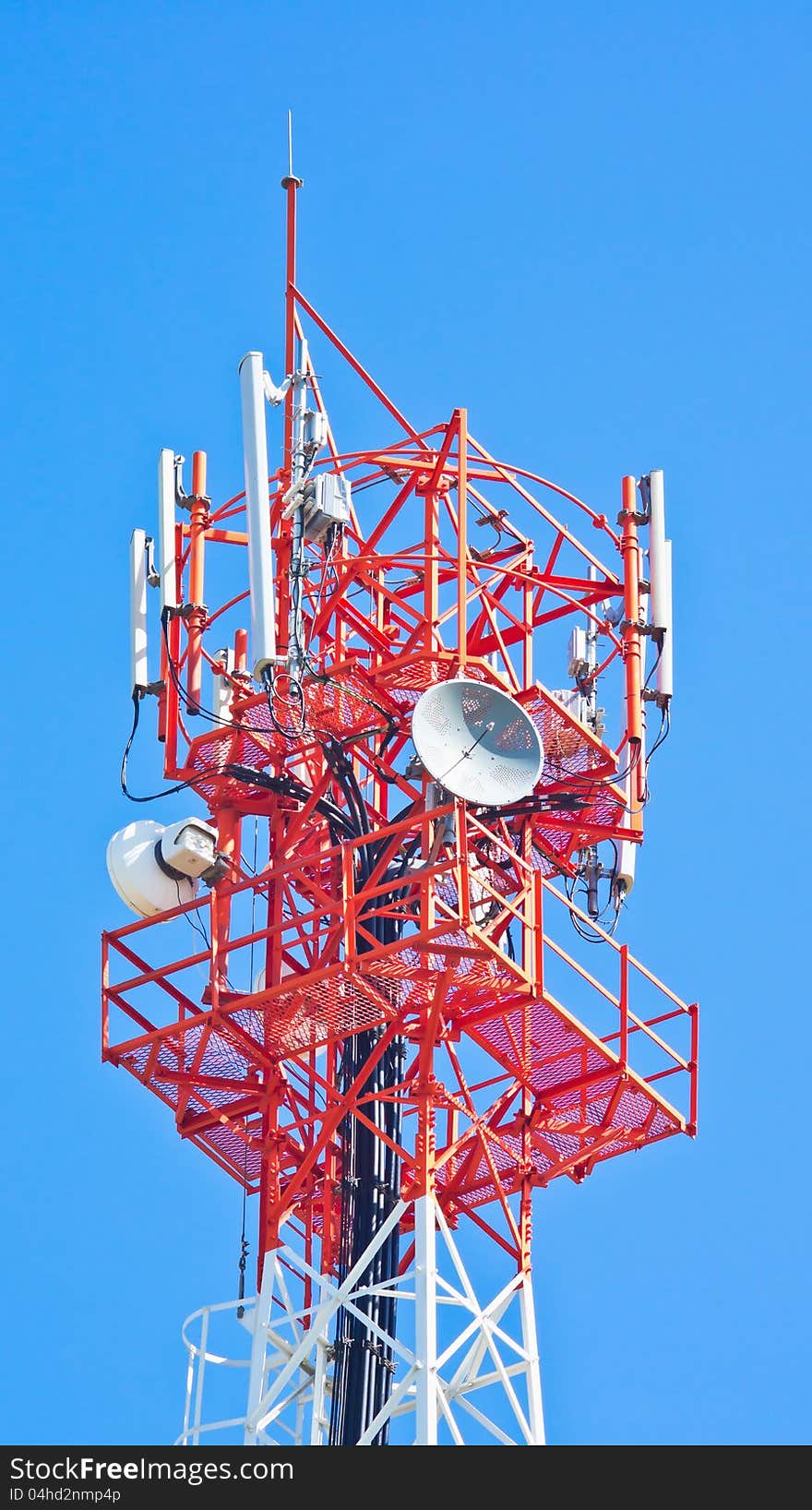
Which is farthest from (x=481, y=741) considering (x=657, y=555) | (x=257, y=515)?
(x=657, y=555)

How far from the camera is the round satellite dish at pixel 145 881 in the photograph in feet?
194

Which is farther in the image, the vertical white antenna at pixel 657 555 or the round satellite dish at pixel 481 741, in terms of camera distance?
the vertical white antenna at pixel 657 555

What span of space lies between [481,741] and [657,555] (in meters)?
6.59

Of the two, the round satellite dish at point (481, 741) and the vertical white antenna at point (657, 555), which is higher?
the vertical white antenna at point (657, 555)

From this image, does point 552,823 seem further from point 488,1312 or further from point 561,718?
point 488,1312

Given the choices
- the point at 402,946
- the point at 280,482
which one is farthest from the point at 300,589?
the point at 402,946

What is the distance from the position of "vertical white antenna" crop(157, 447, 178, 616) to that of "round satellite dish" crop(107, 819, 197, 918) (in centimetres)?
366

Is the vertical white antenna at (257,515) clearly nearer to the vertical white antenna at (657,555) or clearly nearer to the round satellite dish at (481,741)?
the round satellite dish at (481,741)

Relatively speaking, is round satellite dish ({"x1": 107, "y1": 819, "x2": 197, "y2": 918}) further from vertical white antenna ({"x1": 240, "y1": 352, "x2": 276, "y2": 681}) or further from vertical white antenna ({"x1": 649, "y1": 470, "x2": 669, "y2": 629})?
vertical white antenna ({"x1": 649, "y1": 470, "x2": 669, "y2": 629})

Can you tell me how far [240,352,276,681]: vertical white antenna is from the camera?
2202 inches

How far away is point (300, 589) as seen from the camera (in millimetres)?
58938

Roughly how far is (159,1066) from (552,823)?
7.18 m

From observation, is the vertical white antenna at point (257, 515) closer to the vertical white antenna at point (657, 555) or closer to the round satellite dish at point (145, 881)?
the round satellite dish at point (145, 881)

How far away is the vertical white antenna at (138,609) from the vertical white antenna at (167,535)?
391 mm
